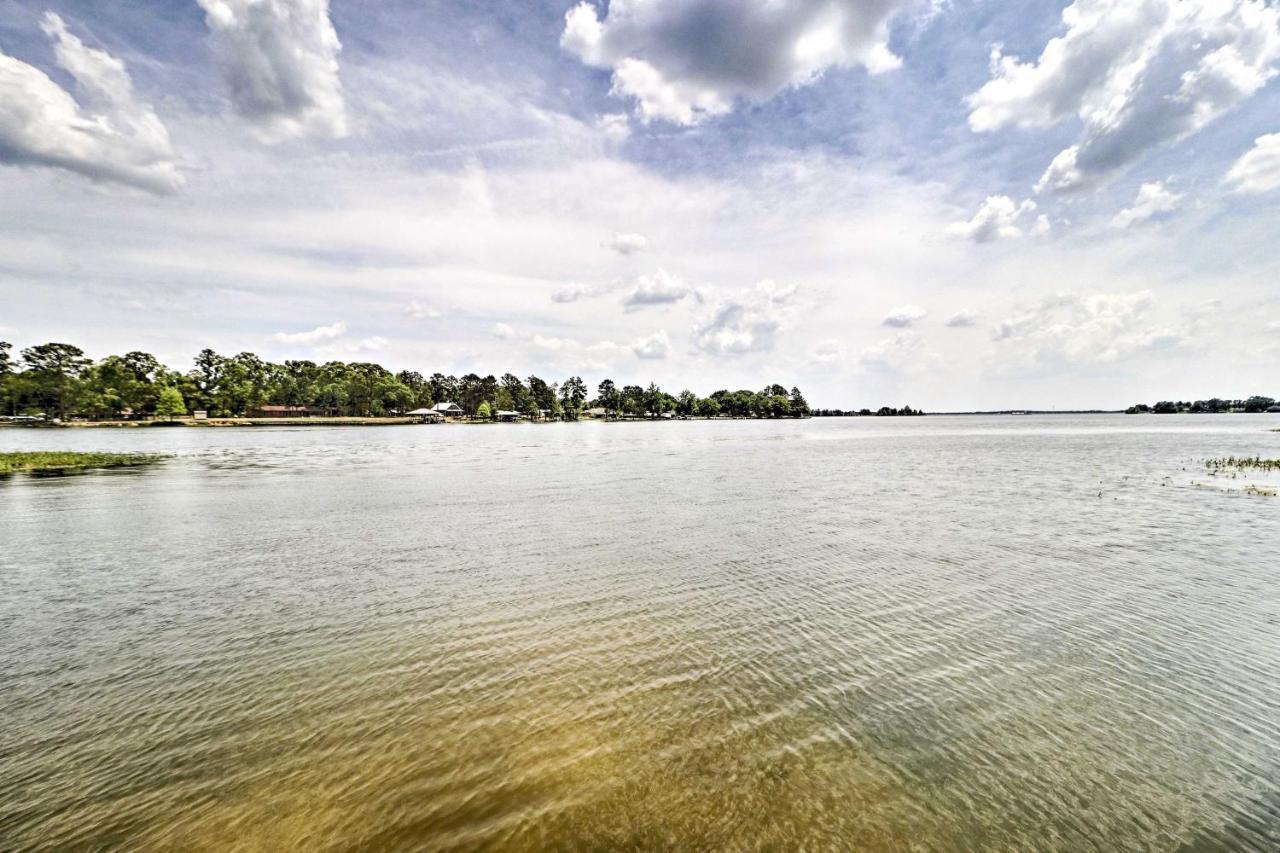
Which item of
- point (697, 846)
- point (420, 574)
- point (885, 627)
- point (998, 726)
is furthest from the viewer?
point (420, 574)

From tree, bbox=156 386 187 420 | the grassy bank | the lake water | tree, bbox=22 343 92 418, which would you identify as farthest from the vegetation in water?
tree, bbox=22 343 92 418

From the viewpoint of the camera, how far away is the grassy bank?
45.6m

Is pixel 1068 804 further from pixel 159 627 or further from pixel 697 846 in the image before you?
pixel 159 627

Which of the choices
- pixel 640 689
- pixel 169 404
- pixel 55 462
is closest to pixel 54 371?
pixel 169 404

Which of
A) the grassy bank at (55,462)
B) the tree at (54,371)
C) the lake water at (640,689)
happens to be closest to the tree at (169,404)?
the tree at (54,371)

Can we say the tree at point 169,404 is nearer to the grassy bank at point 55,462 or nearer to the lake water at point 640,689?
the grassy bank at point 55,462

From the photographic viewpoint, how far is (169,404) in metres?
172

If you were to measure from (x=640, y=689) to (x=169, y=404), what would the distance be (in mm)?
224640

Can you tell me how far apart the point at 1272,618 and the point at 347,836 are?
67.9 feet

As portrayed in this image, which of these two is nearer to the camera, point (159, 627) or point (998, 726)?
point (998, 726)

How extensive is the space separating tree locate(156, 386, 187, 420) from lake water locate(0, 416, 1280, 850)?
198m

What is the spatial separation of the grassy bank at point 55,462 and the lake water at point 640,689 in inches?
1456

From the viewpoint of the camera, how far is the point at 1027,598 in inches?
585

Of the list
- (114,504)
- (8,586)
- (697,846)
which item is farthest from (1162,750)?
(114,504)
